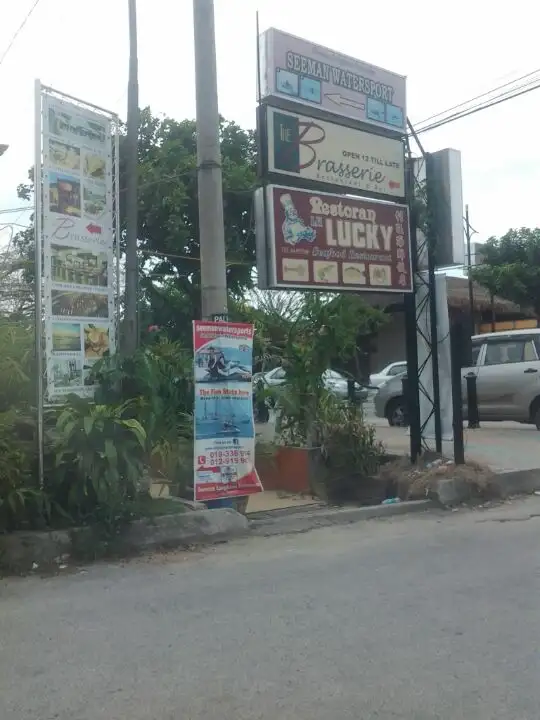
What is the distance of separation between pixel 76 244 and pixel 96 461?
2.04 meters

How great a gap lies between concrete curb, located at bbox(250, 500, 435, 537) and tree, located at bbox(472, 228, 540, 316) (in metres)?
22.7

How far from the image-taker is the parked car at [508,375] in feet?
47.5

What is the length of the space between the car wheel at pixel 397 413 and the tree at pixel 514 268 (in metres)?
14.9

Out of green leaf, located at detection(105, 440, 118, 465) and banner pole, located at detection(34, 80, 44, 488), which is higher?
banner pole, located at detection(34, 80, 44, 488)

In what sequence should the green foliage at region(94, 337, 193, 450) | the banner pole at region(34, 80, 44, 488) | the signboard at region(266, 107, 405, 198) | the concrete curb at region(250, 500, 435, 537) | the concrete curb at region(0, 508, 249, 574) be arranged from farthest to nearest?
the signboard at region(266, 107, 405, 198) → the concrete curb at region(250, 500, 435, 537) → the green foliage at region(94, 337, 193, 450) → the banner pole at region(34, 80, 44, 488) → the concrete curb at region(0, 508, 249, 574)

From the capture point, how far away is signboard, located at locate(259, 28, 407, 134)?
29.9ft

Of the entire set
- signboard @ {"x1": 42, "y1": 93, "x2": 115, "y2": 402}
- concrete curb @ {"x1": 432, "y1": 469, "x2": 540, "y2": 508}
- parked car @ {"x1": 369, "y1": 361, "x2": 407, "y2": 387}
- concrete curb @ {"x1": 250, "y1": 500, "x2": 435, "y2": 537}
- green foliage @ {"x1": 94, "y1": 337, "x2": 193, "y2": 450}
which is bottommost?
concrete curb @ {"x1": 250, "y1": 500, "x2": 435, "y2": 537}

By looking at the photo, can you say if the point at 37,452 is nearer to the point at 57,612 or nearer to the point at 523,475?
the point at 57,612

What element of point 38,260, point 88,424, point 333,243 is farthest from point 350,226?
point 88,424

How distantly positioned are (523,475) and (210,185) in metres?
5.17

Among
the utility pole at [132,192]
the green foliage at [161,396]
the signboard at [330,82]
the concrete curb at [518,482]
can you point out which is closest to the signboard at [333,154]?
the signboard at [330,82]

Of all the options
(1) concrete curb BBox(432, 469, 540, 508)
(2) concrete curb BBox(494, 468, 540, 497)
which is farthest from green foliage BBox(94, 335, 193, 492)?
(2) concrete curb BBox(494, 468, 540, 497)

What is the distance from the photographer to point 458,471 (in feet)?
31.2

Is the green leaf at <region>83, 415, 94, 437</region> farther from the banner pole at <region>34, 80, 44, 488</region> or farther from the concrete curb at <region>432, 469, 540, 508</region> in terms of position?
the concrete curb at <region>432, 469, 540, 508</region>
